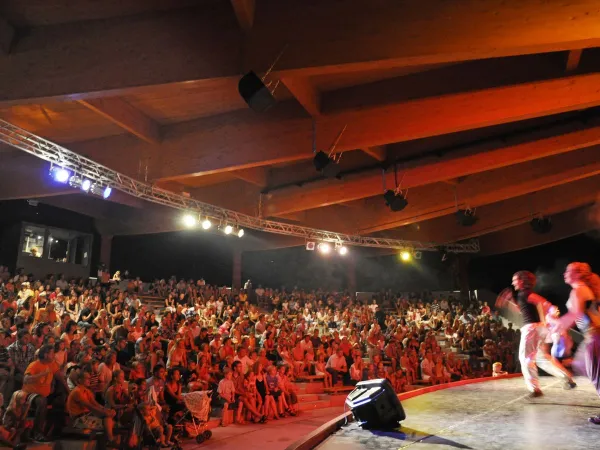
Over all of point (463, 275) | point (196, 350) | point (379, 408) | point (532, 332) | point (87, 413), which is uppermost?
point (463, 275)

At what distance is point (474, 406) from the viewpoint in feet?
15.7

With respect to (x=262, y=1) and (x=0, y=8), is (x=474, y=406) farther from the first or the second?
(x=0, y=8)

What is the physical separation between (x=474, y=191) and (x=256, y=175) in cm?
522

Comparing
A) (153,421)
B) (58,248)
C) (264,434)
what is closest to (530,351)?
(264,434)

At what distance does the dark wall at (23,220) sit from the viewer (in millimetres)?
15312

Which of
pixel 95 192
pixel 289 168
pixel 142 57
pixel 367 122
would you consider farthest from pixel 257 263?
pixel 142 57

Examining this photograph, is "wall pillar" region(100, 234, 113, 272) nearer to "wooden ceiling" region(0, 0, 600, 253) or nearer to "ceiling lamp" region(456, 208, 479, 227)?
"wooden ceiling" region(0, 0, 600, 253)

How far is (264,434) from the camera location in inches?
276

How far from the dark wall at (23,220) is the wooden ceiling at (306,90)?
5932 millimetres

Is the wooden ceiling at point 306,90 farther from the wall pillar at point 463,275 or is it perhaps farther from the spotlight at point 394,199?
the wall pillar at point 463,275

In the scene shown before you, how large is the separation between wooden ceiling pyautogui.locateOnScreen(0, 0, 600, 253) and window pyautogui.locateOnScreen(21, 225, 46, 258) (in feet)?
20.3

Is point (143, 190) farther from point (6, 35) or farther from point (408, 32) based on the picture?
point (408, 32)

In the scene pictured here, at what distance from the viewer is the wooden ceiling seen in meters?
4.40

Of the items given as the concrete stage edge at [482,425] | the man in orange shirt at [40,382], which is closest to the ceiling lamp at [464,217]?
the concrete stage edge at [482,425]
